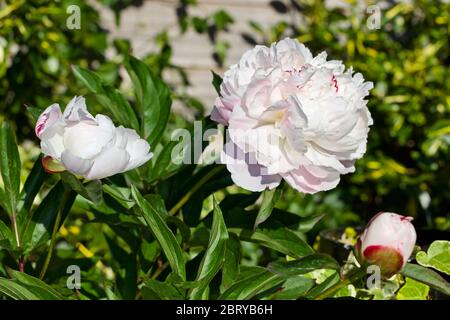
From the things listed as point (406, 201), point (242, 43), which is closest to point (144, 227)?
point (406, 201)

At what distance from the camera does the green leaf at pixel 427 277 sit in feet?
2.65

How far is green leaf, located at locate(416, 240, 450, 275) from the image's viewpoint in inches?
34.7

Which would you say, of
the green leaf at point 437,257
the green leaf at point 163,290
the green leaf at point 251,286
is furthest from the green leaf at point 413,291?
the green leaf at point 163,290

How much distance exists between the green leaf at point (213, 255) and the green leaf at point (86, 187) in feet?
0.44

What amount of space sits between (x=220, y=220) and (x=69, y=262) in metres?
0.40

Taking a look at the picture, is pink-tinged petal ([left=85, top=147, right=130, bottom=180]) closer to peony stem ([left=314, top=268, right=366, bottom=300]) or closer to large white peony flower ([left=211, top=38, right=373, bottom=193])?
large white peony flower ([left=211, top=38, right=373, bottom=193])

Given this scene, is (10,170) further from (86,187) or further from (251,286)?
(251,286)

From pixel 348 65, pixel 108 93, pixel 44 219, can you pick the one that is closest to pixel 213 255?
pixel 44 219

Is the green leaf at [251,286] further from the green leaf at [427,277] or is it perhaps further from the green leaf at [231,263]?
the green leaf at [427,277]

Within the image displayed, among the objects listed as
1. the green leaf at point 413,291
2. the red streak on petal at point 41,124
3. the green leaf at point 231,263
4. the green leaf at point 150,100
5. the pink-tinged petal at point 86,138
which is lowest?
the green leaf at point 413,291

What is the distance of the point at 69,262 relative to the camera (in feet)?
3.83

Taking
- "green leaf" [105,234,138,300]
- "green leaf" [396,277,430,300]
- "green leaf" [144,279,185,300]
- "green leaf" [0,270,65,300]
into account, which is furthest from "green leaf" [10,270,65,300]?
"green leaf" [396,277,430,300]

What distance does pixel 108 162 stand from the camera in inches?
31.9

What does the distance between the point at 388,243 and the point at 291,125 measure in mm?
172
